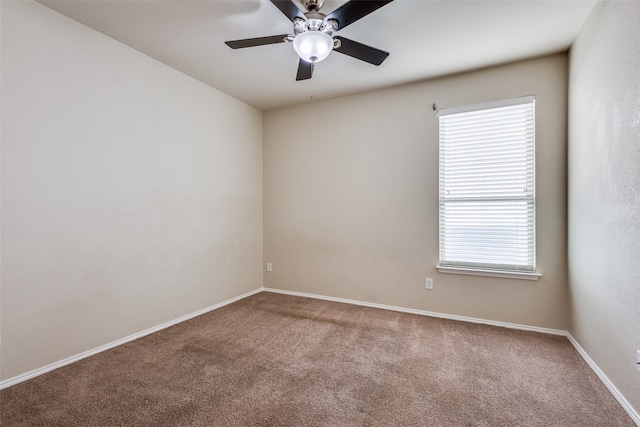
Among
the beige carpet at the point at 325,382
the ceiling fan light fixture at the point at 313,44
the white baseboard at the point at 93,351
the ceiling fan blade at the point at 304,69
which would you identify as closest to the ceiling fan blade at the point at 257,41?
the ceiling fan light fixture at the point at 313,44

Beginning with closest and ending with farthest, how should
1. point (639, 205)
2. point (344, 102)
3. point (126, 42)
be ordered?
point (639, 205)
point (126, 42)
point (344, 102)

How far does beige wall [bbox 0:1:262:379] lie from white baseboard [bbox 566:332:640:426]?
3.63m

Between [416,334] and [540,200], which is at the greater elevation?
[540,200]

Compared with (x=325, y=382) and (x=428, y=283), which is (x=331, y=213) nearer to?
(x=428, y=283)

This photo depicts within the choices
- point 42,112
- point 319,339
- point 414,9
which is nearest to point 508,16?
point 414,9

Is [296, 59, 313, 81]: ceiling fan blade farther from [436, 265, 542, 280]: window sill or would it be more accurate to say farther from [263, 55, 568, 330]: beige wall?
[436, 265, 542, 280]: window sill

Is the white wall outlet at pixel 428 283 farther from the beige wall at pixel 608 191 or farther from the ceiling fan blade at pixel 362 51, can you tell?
the ceiling fan blade at pixel 362 51

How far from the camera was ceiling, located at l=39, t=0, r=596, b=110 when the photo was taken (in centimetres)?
206

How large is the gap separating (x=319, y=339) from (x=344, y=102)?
2868 mm

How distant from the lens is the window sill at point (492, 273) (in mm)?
2766

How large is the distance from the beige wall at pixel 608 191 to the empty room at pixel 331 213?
2 centimetres

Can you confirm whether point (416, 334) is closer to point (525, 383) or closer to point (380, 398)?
point (525, 383)

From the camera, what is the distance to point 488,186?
9.64 feet

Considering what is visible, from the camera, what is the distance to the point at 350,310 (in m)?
3.41
